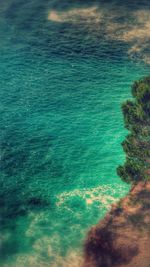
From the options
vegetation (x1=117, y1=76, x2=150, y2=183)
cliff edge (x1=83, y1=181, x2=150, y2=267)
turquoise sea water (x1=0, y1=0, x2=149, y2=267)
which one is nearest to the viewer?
cliff edge (x1=83, y1=181, x2=150, y2=267)

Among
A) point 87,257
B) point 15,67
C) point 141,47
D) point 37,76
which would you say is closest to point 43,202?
point 87,257

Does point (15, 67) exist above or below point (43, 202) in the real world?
above

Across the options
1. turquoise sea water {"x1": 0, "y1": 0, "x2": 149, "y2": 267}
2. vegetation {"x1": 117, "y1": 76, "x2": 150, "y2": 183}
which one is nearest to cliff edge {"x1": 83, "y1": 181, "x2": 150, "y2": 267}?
turquoise sea water {"x1": 0, "y1": 0, "x2": 149, "y2": 267}

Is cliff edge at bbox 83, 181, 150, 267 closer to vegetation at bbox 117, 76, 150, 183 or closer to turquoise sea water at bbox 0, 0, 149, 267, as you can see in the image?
turquoise sea water at bbox 0, 0, 149, 267

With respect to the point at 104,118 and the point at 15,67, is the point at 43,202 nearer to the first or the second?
the point at 104,118

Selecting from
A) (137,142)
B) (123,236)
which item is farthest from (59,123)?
(123,236)
